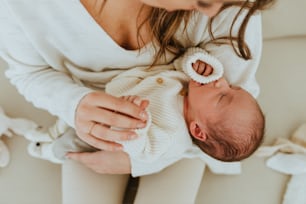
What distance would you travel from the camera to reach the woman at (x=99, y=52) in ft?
2.94

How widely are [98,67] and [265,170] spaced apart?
1.64 feet

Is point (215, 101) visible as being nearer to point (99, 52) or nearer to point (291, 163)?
point (99, 52)

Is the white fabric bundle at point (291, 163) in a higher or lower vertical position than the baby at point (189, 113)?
lower

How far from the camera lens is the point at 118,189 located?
1.13m

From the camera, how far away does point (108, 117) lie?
0.87m

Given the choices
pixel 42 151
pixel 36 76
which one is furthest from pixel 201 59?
pixel 42 151

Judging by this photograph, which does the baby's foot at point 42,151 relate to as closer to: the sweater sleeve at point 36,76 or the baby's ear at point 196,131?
the sweater sleeve at point 36,76

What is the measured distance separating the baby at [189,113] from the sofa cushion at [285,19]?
42 centimetres

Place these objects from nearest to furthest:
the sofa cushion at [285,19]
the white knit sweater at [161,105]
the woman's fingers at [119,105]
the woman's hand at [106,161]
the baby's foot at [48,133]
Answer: the woman's fingers at [119,105] < the white knit sweater at [161,105] < the woman's hand at [106,161] < the baby's foot at [48,133] < the sofa cushion at [285,19]

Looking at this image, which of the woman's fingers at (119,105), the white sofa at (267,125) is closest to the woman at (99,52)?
the woman's fingers at (119,105)

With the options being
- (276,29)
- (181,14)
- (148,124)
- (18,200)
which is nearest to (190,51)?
(181,14)

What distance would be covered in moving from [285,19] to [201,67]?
0.45 meters

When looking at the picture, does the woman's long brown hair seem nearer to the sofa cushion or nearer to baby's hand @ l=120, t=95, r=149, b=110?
baby's hand @ l=120, t=95, r=149, b=110

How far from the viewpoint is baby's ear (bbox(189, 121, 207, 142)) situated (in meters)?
0.97
